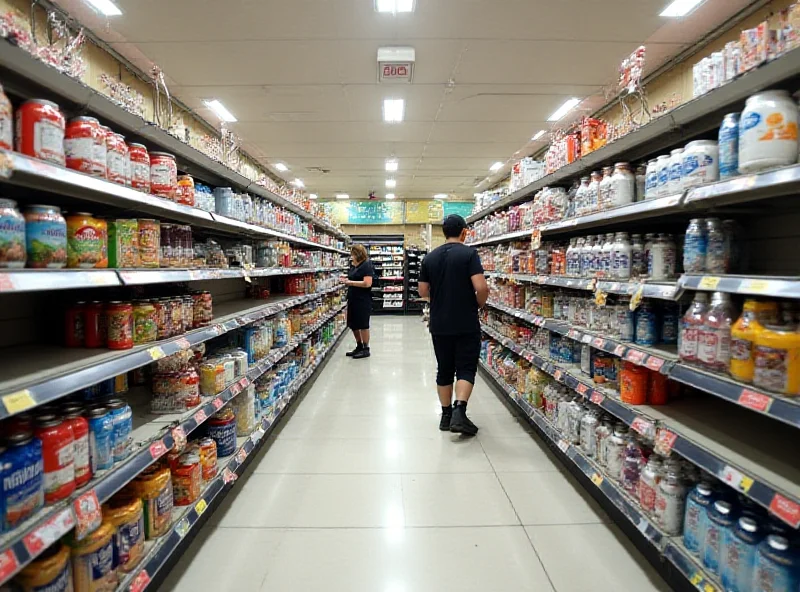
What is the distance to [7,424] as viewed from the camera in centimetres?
136

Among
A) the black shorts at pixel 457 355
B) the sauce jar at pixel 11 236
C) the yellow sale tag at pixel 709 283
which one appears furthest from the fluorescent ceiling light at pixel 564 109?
the sauce jar at pixel 11 236

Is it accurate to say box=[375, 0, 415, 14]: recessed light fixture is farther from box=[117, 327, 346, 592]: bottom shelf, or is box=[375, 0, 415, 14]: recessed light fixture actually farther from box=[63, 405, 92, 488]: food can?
box=[63, 405, 92, 488]: food can

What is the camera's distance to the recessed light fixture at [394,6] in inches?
151

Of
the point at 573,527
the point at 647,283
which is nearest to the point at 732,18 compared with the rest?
the point at 647,283

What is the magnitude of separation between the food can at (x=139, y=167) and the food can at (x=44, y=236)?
1.57 feet

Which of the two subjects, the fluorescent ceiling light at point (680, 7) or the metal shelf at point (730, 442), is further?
the fluorescent ceiling light at point (680, 7)

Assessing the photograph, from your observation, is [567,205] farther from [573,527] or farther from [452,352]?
[573,527]

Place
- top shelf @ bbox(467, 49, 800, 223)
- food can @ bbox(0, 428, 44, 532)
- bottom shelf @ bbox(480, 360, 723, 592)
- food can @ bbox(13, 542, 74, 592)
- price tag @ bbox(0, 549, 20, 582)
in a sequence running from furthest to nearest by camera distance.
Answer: bottom shelf @ bbox(480, 360, 723, 592), top shelf @ bbox(467, 49, 800, 223), food can @ bbox(13, 542, 74, 592), food can @ bbox(0, 428, 44, 532), price tag @ bbox(0, 549, 20, 582)

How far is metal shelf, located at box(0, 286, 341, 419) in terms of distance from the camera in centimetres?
122

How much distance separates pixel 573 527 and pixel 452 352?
1690 mm

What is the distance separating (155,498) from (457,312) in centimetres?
246

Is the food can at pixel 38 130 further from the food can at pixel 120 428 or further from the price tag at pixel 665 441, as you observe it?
the price tag at pixel 665 441

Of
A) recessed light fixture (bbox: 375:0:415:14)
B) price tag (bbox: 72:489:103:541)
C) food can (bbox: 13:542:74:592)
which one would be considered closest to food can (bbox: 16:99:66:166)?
price tag (bbox: 72:489:103:541)

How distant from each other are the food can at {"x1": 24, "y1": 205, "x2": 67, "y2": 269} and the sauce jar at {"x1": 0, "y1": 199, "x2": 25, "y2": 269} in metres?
0.08
